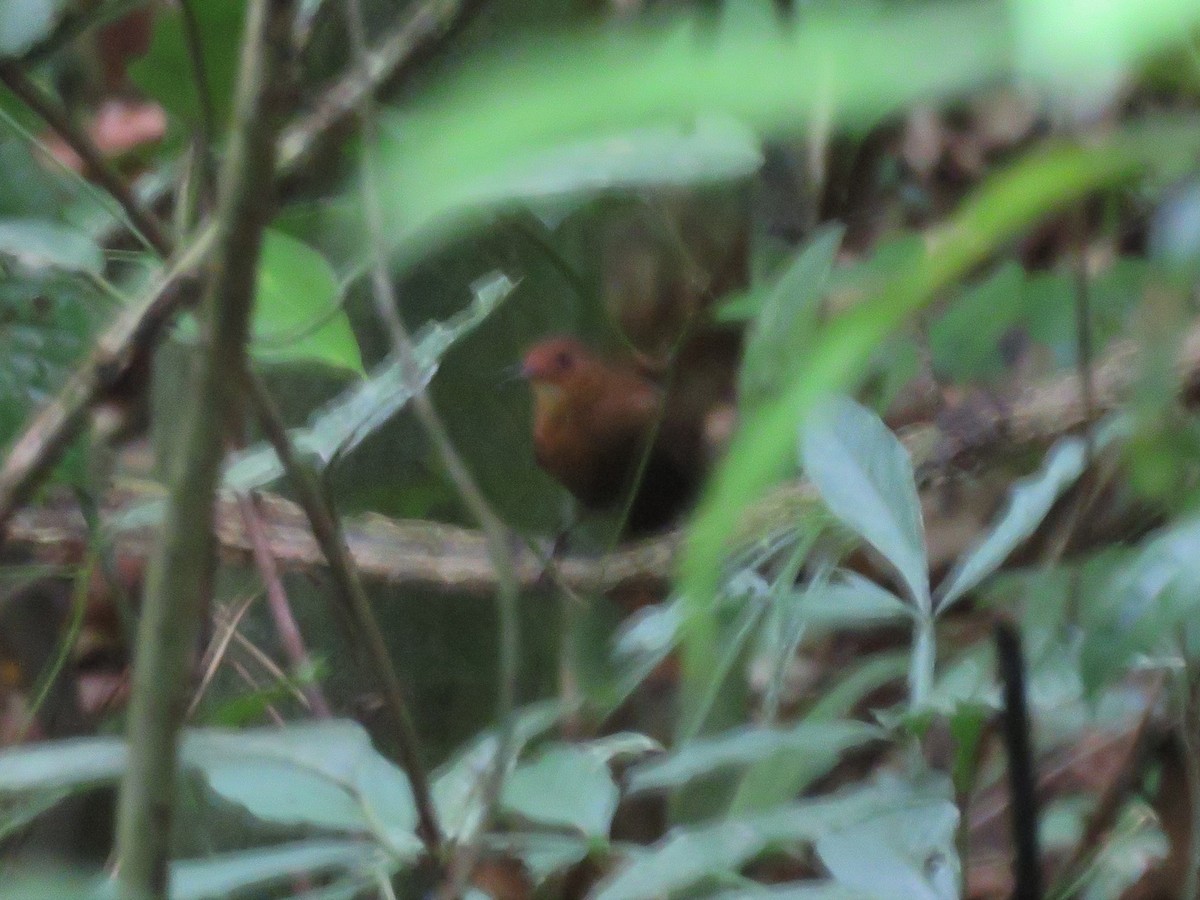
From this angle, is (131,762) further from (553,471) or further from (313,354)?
(553,471)

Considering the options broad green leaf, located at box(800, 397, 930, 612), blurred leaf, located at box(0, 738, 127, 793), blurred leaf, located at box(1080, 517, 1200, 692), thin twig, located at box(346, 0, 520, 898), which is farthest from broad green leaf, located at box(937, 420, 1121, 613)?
blurred leaf, located at box(0, 738, 127, 793)

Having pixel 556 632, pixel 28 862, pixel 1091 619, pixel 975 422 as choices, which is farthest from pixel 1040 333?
pixel 28 862

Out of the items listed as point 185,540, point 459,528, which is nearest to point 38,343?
point 459,528

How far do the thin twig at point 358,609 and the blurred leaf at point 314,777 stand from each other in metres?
0.02

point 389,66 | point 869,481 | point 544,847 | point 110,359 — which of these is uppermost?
point 389,66

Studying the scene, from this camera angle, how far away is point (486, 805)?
17.7 inches

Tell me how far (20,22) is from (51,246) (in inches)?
4.3

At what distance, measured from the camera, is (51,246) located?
64cm

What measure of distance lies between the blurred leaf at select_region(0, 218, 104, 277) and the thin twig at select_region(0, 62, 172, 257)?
5 centimetres

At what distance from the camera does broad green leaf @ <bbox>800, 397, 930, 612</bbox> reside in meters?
0.58

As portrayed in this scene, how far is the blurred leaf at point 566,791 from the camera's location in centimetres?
52

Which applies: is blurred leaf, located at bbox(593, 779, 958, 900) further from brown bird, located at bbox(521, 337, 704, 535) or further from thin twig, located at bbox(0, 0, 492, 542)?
brown bird, located at bbox(521, 337, 704, 535)

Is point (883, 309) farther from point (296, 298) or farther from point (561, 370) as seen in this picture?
point (561, 370)

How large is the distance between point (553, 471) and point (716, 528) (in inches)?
54.3
